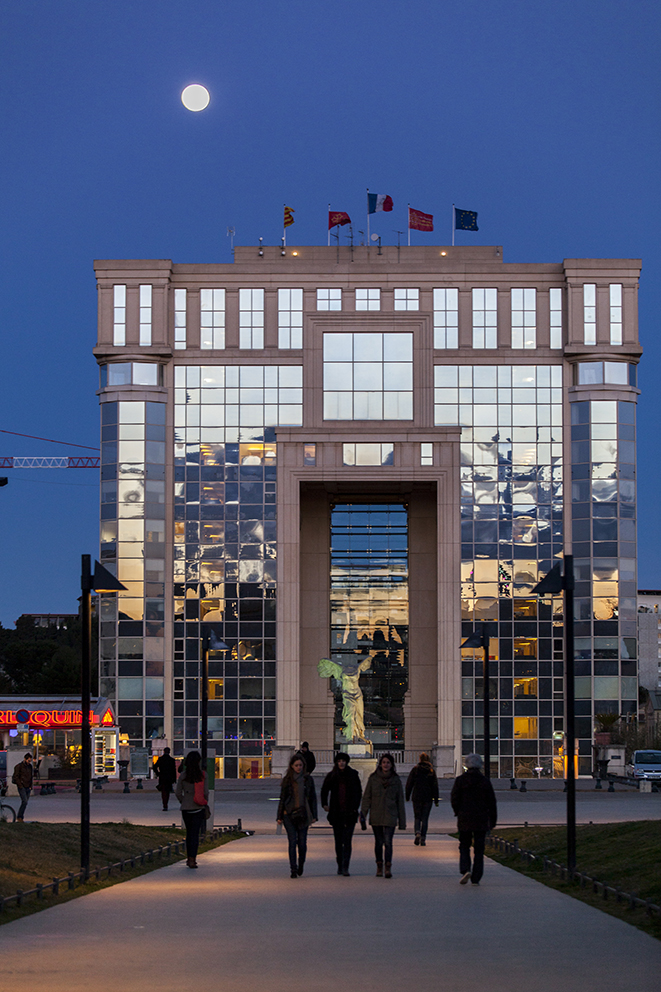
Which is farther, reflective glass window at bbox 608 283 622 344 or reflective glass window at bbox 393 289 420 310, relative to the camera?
reflective glass window at bbox 393 289 420 310

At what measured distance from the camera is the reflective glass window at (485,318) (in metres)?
77.9

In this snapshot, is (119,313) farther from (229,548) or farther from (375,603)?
(375,603)

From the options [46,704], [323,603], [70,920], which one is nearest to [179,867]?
[70,920]

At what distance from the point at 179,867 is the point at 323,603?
60.3 meters

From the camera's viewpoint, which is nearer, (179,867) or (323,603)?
(179,867)

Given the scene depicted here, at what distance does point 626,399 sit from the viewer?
7725 centimetres

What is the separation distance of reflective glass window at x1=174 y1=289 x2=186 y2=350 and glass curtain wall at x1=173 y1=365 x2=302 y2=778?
1539 mm

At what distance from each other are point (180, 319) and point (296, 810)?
200ft

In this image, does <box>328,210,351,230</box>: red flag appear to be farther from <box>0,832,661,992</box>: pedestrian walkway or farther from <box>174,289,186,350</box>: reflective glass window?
<box>0,832,661,992</box>: pedestrian walkway

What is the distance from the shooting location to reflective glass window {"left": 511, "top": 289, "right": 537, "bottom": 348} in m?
78.0

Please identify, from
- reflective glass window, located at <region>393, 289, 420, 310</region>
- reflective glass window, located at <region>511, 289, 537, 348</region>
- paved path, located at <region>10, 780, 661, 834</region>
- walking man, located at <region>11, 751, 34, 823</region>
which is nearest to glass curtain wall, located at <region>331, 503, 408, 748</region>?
reflective glass window, located at <region>393, 289, 420, 310</region>

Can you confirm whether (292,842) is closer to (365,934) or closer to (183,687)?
(365,934)

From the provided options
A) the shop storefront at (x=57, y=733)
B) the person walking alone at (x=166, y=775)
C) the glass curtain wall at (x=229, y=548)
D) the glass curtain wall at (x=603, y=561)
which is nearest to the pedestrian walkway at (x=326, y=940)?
the person walking alone at (x=166, y=775)

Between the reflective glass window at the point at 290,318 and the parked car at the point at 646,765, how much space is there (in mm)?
29028
